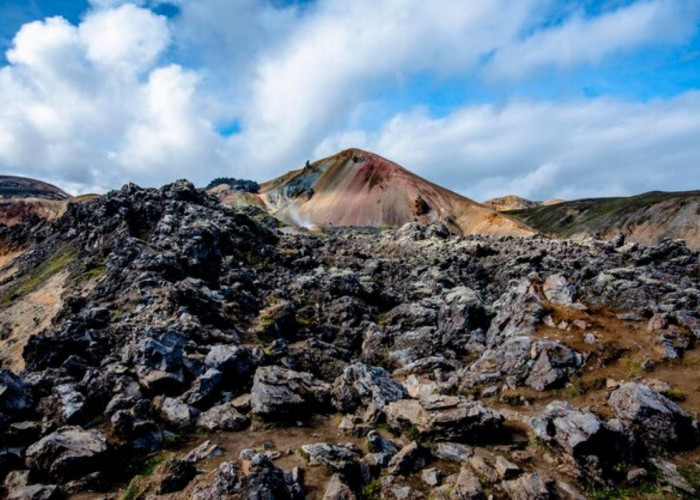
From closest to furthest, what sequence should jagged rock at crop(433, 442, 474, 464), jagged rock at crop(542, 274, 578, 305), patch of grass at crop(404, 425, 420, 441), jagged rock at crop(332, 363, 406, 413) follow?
jagged rock at crop(433, 442, 474, 464) → patch of grass at crop(404, 425, 420, 441) → jagged rock at crop(332, 363, 406, 413) → jagged rock at crop(542, 274, 578, 305)

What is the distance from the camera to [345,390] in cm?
1841

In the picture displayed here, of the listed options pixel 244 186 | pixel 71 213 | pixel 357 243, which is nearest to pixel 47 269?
pixel 71 213

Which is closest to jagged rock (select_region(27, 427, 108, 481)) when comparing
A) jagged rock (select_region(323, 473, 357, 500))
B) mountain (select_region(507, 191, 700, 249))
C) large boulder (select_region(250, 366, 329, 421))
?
large boulder (select_region(250, 366, 329, 421))

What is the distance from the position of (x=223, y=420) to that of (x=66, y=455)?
5016mm

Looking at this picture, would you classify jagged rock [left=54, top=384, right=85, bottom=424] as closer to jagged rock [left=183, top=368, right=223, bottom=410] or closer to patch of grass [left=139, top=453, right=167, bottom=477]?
jagged rock [left=183, top=368, right=223, bottom=410]

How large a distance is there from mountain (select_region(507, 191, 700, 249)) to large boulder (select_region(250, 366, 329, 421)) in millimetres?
71277

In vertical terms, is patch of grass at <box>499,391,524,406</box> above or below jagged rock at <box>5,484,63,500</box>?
below

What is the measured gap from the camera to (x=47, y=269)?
51656 millimetres

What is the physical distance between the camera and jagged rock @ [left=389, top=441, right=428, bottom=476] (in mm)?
13250

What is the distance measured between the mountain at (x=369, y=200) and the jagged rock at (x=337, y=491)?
88042 mm

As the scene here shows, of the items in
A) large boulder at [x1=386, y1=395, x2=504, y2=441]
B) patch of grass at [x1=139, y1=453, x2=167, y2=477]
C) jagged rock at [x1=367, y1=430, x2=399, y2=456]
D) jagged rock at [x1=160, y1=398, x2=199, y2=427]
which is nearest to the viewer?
patch of grass at [x1=139, y1=453, x2=167, y2=477]

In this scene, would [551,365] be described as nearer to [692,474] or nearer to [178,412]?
[692,474]

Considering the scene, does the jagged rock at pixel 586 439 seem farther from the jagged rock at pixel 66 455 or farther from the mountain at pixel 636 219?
the mountain at pixel 636 219

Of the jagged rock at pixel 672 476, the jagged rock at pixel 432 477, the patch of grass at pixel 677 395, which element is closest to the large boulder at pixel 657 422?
the jagged rock at pixel 672 476
